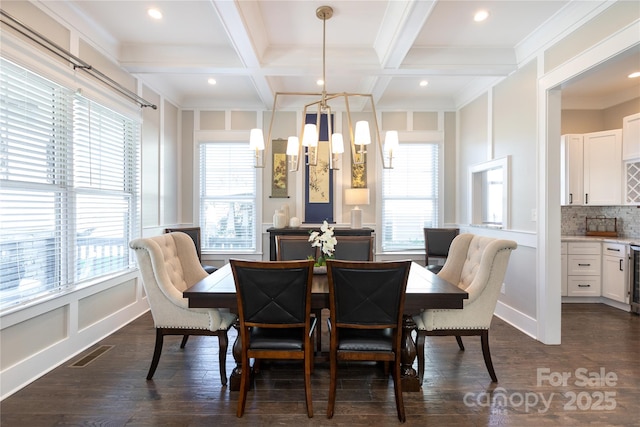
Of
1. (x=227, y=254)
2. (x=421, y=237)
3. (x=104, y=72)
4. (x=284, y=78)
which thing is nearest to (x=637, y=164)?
(x=421, y=237)

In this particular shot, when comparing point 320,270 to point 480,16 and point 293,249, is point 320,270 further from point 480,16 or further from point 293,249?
point 480,16

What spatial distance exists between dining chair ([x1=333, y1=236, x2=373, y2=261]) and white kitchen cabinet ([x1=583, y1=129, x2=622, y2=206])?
356 cm

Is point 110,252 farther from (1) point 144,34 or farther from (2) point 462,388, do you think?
(2) point 462,388

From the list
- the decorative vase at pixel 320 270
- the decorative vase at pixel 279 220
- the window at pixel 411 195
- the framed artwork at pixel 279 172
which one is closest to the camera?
the decorative vase at pixel 320 270

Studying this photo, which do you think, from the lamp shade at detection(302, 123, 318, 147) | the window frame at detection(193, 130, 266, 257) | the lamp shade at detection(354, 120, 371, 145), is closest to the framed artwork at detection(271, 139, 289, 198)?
the window frame at detection(193, 130, 266, 257)

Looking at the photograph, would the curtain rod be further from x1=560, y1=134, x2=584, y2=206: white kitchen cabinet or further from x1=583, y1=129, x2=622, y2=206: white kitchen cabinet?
x1=583, y1=129, x2=622, y2=206: white kitchen cabinet

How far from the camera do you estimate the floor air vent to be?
2.65 meters

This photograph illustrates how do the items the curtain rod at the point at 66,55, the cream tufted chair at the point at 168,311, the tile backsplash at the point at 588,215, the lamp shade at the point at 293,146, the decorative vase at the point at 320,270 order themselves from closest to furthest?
the curtain rod at the point at 66,55, the cream tufted chair at the point at 168,311, the decorative vase at the point at 320,270, the lamp shade at the point at 293,146, the tile backsplash at the point at 588,215

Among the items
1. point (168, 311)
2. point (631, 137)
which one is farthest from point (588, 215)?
point (168, 311)

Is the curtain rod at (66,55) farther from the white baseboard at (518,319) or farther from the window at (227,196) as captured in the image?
the white baseboard at (518,319)

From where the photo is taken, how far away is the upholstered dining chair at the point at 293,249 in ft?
10.6

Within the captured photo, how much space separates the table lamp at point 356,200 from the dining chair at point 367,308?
9.20 ft

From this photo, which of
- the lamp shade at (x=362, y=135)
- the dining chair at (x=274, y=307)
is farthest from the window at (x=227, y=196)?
the dining chair at (x=274, y=307)

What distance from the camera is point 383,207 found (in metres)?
5.14
